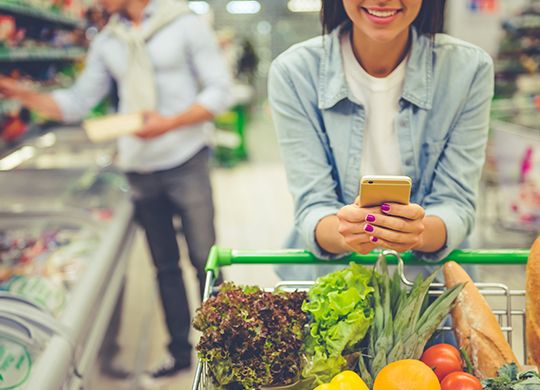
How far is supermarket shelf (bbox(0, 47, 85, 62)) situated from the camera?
3.12 m

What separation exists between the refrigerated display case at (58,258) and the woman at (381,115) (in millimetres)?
826

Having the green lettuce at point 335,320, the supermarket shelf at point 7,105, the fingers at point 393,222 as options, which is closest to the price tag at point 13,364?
the green lettuce at point 335,320

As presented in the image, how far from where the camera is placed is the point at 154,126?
112 inches

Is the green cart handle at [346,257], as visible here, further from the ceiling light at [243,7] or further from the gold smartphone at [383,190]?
the ceiling light at [243,7]

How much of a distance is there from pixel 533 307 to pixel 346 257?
426mm

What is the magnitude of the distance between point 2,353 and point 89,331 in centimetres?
57

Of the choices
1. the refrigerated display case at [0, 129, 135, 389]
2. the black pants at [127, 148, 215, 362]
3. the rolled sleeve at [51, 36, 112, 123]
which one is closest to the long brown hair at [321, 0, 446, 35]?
the refrigerated display case at [0, 129, 135, 389]

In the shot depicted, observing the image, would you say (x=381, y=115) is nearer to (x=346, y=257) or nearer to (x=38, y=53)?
(x=346, y=257)

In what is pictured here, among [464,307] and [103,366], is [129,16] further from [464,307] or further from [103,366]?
[464,307]

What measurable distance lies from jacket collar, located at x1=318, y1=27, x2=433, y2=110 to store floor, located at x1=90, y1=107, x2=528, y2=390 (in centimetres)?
75

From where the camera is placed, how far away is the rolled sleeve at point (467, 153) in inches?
58.2

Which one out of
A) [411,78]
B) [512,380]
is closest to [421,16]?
[411,78]

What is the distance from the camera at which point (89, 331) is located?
2176 mm

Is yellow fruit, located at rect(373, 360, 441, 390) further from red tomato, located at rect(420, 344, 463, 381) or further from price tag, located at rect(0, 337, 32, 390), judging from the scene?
price tag, located at rect(0, 337, 32, 390)
